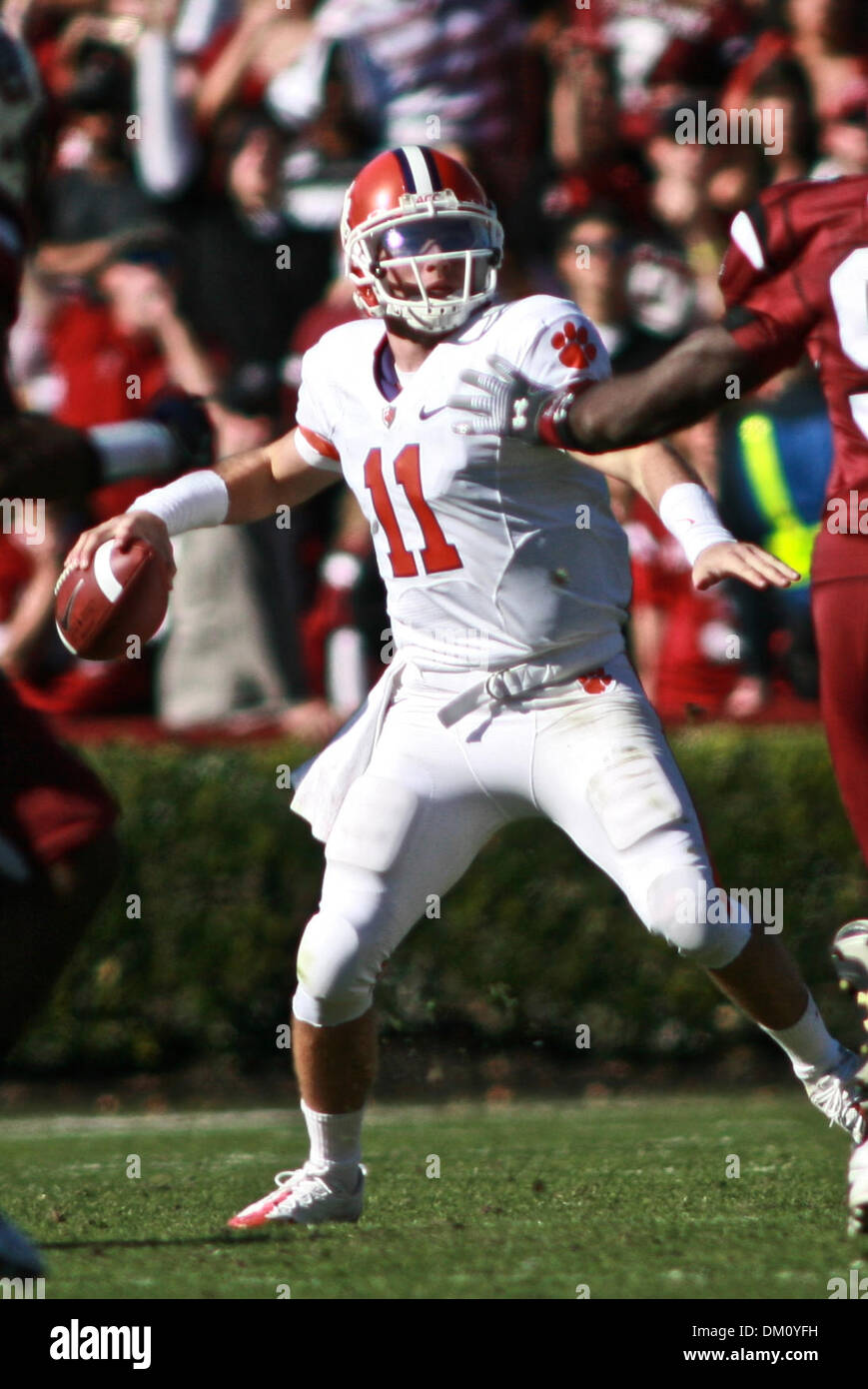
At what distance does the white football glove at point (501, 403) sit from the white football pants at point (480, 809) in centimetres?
48

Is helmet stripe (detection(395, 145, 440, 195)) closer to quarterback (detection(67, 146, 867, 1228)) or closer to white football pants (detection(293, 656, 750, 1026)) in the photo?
quarterback (detection(67, 146, 867, 1228))

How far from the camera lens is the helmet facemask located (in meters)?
4.02

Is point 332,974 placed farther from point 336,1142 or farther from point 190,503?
point 190,503

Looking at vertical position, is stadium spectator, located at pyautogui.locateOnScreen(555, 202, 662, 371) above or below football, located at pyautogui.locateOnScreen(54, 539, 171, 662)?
above

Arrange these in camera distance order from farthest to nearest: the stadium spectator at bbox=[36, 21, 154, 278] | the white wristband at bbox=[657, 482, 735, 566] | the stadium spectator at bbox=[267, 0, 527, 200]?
the stadium spectator at bbox=[36, 21, 154, 278]
the stadium spectator at bbox=[267, 0, 527, 200]
the white wristband at bbox=[657, 482, 735, 566]

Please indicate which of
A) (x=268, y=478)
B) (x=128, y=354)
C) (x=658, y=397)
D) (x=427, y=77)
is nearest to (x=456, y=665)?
(x=268, y=478)

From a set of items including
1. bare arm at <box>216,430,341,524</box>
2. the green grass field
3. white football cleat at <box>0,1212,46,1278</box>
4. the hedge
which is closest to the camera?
white football cleat at <box>0,1212,46,1278</box>

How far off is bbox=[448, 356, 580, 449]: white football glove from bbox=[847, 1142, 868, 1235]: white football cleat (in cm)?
132

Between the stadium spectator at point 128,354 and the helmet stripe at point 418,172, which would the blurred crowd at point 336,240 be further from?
the helmet stripe at point 418,172

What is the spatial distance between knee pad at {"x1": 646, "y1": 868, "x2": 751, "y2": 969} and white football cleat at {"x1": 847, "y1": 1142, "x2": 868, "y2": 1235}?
18.9 inches

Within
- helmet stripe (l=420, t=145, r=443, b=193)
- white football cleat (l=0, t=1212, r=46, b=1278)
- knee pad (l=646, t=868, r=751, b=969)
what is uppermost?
helmet stripe (l=420, t=145, r=443, b=193)

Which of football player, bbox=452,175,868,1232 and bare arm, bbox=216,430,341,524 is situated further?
bare arm, bbox=216,430,341,524

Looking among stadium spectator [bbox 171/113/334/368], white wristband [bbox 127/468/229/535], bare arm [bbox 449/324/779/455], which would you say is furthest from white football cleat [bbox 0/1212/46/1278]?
stadium spectator [bbox 171/113/334/368]

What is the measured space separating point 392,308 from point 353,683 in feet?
9.39
